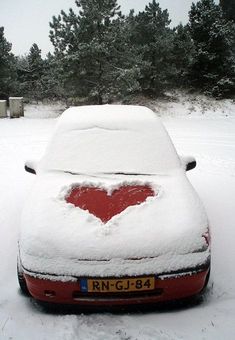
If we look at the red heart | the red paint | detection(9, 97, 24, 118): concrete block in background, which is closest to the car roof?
the red heart

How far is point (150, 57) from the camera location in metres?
16.4

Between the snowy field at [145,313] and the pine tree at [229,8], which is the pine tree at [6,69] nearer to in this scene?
the snowy field at [145,313]

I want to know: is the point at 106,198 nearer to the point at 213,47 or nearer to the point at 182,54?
the point at 213,47

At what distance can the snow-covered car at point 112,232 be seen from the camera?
231 cm

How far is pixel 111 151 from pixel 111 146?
0.24 feet

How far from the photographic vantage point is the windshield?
10.8 feet

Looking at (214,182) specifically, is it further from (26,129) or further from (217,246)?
(26,129)

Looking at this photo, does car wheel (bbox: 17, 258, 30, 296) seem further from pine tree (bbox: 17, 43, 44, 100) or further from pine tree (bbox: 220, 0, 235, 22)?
pine tree (bbox: 220, 0, 235, 22)

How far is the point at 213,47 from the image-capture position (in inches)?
661

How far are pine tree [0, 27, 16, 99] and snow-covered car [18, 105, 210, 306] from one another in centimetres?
1410

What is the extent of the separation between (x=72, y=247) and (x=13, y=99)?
40.4ft

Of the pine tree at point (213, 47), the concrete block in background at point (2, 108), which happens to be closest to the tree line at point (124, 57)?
the pine tree at point (213, 47)

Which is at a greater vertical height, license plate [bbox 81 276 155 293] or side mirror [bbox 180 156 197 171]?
side mirror [bbox 180 156 197 171]

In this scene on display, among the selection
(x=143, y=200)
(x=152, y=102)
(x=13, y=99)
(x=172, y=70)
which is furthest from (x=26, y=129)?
(x=143, y=200)
